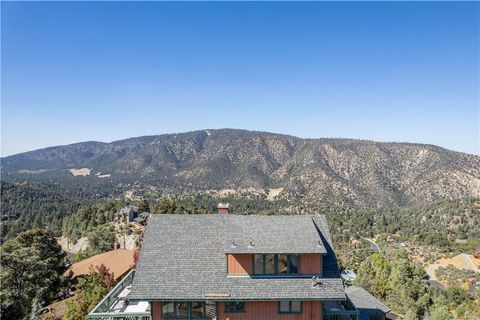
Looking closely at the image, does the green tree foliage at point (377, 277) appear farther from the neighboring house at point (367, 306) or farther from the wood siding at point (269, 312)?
the wood siding at point (269, 312)

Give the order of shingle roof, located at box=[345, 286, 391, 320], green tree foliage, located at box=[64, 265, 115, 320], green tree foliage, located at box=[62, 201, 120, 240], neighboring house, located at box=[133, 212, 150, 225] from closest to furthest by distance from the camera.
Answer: green tree foliage, located at box=[64, 265, 115, 320] → shingle roof, located at box=[345, 286, 391, 320] → neighboring house, located at box=[133, 212, 150, 225] → green tree foliage, located at box=[62, 201, 120, 240]

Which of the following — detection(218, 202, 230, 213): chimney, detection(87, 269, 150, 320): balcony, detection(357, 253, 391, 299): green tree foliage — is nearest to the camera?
detection(87, 269, 150, 320): balcony

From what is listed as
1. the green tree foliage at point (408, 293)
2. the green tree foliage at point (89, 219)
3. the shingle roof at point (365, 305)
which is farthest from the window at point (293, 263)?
the green tree foliage at point (89, 219)

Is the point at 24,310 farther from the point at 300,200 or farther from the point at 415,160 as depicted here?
the point at 415,160

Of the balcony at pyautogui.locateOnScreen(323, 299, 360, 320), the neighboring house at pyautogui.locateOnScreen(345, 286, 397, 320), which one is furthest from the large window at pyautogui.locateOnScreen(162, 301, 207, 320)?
the neighboring house at pyautogui.locateOnScreen(345, 286, 397, 320)

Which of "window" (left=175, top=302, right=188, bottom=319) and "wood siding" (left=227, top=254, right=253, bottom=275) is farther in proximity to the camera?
"wood siding" (left=227, top=254, right=253, bottom=275)

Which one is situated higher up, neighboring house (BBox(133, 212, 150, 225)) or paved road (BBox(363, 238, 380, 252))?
neighboring house (BBox(133, 212, 150, 225))

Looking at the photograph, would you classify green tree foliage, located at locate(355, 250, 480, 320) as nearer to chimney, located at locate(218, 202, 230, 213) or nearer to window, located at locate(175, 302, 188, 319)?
chimney, located at locate(218, 202, 230, 213)
